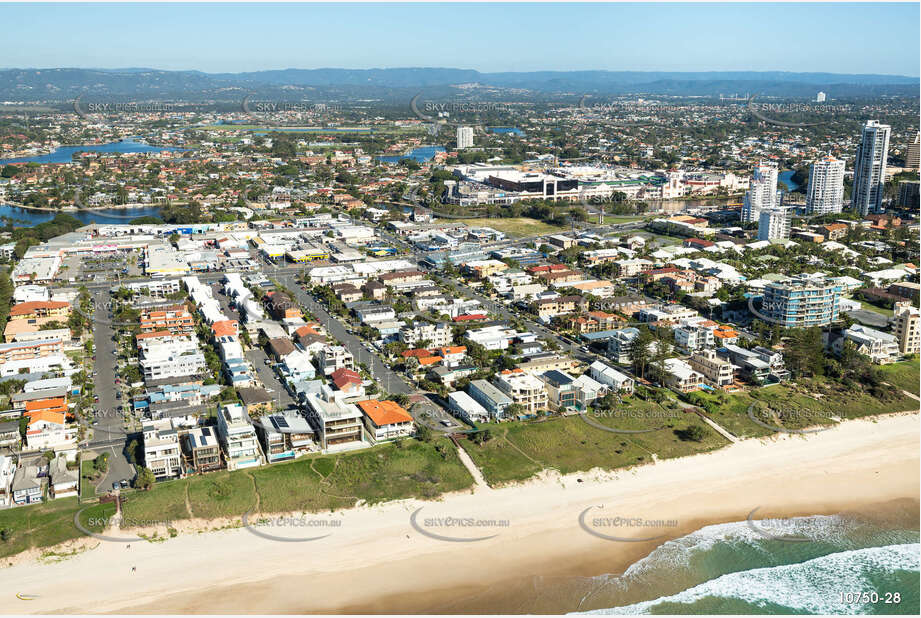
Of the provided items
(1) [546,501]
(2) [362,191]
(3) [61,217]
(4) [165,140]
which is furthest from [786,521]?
(4) [165,140]

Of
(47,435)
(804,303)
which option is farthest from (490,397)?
(804,303)

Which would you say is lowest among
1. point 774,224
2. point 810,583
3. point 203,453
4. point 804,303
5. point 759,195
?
point 810,583

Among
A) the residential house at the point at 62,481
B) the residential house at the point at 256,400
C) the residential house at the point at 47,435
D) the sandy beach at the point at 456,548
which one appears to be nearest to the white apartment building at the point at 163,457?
the residential house at the point at 62,481

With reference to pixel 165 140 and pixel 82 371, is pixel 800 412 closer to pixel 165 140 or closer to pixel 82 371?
pixel 82 371

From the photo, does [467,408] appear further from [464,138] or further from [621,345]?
[464,138]

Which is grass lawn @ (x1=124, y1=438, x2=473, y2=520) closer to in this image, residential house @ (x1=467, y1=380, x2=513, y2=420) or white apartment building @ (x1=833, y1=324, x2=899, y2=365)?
residential house @ (x1=467, y1=380, x2=513, y2=420)

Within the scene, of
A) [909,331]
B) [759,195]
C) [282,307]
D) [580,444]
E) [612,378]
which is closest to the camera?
[580,444]

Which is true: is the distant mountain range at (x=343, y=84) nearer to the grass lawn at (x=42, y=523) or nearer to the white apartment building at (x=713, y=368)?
the white apartment building at (x=713, y=368)

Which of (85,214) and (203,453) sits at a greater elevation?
(85,214)
